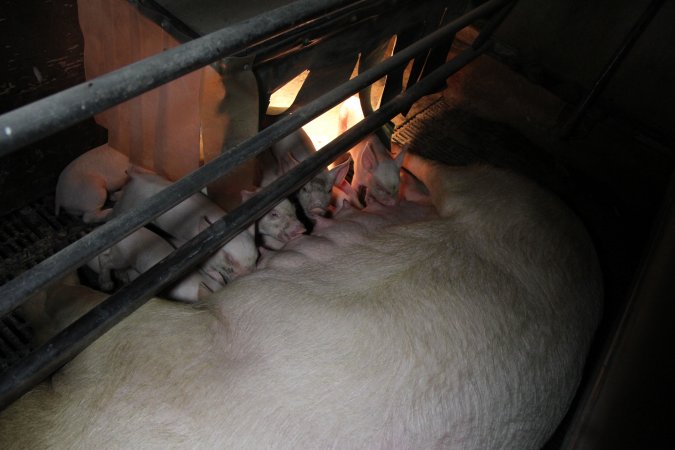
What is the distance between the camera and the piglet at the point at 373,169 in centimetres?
213

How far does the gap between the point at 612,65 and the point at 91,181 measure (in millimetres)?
2809

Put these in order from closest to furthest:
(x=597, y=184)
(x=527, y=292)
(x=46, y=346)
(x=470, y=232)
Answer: (x=46, y=346) → (x=527, y=292) → (x=470, y=232) → (x=597, y=184)

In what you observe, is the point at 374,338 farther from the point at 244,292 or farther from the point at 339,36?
the point at 339,36

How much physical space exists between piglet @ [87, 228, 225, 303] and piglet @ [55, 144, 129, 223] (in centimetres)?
23

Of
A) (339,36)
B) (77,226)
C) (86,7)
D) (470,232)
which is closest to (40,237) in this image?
(77,226)

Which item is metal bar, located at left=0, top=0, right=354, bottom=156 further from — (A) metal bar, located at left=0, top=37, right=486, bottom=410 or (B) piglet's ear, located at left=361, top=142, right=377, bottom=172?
(B) piglet's ear, located at left=361, top=142, right=377, bottom=172

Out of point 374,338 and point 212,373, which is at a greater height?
point 212,373

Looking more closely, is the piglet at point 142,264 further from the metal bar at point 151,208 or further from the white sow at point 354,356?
the metal bar at point 151,208

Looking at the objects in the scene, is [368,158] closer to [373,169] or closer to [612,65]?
[373,169]

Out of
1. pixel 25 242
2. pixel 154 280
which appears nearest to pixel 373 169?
pixel 154 280

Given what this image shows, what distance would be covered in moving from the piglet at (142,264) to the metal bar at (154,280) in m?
0.47

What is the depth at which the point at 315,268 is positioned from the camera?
4.75 feet

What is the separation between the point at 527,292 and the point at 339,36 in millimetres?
969

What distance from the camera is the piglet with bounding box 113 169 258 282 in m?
1.77
